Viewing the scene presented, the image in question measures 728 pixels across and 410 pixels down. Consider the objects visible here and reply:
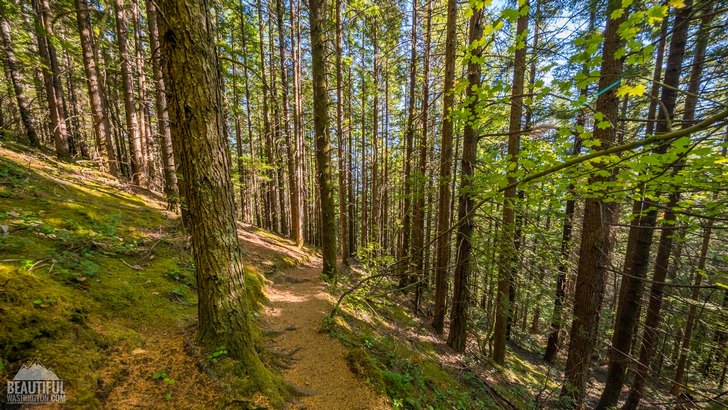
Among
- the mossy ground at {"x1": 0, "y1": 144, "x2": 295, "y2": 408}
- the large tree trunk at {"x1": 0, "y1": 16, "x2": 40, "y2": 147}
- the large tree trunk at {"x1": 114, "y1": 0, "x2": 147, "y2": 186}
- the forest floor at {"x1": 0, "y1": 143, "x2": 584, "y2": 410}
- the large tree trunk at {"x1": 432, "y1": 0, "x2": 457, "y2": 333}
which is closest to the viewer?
the mossy ground at {"x1": 0, "y1": 144, "x2": 295, "y2": 408}

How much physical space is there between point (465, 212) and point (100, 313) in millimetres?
6107

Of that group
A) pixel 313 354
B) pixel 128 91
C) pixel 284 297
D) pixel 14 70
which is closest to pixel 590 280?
pixel 313 354

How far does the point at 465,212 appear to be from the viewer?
5.75m

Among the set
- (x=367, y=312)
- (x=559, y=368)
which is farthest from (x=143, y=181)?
(x=559, y=368)

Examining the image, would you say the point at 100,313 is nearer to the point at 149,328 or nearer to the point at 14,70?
the point at 149,328

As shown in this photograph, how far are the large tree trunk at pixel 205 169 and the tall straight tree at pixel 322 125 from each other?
423 cm

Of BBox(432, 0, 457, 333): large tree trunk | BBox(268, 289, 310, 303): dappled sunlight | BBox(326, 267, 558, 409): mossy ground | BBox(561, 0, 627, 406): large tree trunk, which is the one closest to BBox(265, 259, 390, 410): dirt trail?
BBox(268, 289, 310, 303): dappled sunlight

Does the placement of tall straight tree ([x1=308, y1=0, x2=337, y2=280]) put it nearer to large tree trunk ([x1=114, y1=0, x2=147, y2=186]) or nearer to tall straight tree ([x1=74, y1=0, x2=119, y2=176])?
large tree trunk ([x1=114, y1=0, x2=147, y2=186])

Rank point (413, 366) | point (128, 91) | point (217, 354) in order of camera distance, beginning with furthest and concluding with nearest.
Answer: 1. point (128, 91)
2. point (413, 366)
3. point (217, 354)

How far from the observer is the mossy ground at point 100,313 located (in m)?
2.37

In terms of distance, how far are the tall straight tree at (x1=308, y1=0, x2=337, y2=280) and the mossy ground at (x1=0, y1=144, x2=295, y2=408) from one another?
3.51 metres

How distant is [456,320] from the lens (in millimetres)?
7078

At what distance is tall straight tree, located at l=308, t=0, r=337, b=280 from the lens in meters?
6.57

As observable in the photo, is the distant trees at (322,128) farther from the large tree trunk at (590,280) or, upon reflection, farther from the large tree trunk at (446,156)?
the large tree trunk at (590,280)
